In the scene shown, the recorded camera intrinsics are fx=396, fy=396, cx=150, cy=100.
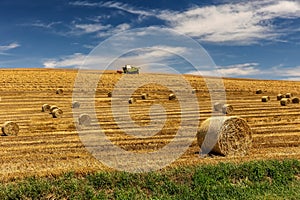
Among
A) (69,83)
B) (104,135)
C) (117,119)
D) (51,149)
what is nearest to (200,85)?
(69,83)

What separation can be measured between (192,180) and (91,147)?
5.68m

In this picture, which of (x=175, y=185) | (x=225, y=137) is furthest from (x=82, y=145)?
(x=175, y=185)

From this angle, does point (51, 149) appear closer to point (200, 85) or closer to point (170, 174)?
point (170, 174)

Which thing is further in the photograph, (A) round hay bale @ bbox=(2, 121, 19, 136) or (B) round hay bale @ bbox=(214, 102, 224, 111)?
(B) round hay bale @ bbox=(214, 102, 224, 111)

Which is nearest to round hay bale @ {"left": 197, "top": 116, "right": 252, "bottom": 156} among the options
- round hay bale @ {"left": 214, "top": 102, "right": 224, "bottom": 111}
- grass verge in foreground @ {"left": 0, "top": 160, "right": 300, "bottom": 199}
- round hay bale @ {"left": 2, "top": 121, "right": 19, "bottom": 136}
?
grass verge in foreground @ {"left": 0, "top": 160, "right": 300, "bottom": 199}

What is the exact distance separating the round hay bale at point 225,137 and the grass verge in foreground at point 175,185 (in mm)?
2408

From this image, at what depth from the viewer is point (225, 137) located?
46.3ft

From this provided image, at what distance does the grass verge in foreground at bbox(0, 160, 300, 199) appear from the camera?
9852 millimetres

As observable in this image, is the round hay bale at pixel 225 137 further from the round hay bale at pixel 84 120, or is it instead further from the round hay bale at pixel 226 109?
Answer: the round hay bale at pixel 226 109

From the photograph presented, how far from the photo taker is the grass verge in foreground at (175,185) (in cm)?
985

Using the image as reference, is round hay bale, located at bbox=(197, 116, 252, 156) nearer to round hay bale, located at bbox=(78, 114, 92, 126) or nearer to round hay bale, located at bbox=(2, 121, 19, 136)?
round hay bale, located at bbox=(78, 114, 92, 126)

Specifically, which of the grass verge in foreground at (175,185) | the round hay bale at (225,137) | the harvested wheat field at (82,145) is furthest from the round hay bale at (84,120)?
the grass verge in foreground at (175,185)

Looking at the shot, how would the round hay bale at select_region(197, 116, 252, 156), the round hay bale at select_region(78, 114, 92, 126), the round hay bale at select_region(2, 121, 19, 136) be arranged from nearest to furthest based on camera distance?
the round hay bale at select_region(197, 116, 252, 156), the round hay bale at select_region(2, 121, 19, 136), the round hay bale at select_region(78, 114, 92, 126)

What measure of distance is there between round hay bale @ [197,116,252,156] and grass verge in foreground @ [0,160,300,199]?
7.90 ft
